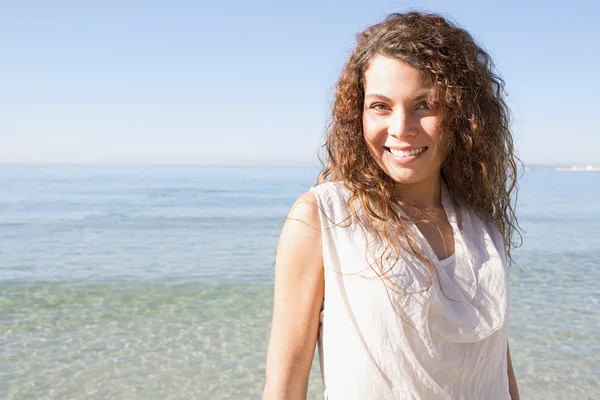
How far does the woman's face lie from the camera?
1.93 m

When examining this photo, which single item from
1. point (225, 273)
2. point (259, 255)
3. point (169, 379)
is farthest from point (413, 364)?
point (259, 255)

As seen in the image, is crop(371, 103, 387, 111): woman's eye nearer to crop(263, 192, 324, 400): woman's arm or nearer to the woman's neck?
the woman's neck

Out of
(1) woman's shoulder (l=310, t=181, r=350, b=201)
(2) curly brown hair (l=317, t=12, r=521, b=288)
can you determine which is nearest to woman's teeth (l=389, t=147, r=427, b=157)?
(2) curly brown hair (l=317, t=12, r=521, b=288)

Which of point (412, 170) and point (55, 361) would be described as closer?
point (412, 170)

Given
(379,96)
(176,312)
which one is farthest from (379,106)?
(176,312)

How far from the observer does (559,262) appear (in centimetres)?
1238

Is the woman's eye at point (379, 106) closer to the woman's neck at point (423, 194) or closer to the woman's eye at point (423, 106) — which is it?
the woman's eye at point (423, 106)

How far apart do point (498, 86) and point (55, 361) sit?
5871 mm

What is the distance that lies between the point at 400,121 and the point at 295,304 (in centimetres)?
67

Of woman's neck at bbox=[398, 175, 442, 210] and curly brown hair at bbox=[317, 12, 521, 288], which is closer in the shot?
curly brown hair at bbox=[317, 12, 521, 288]

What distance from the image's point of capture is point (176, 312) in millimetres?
8445

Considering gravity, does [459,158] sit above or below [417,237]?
above

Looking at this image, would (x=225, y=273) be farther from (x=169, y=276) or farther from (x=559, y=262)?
(x=559, y=262)

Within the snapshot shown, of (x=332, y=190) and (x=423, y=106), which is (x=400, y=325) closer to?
(x=332, y=190)
